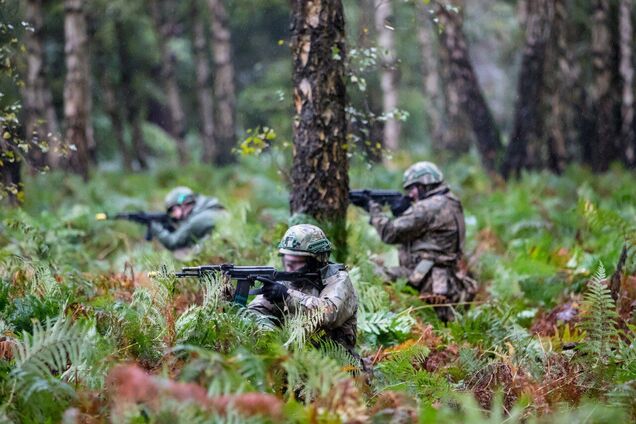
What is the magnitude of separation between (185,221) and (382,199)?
310cm

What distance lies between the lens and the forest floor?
13.8 feet

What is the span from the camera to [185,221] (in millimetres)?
10984

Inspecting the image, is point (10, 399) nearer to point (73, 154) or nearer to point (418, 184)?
point (418, 184)

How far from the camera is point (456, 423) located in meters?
3.97

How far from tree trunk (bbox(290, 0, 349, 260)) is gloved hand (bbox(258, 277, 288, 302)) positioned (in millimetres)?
2251

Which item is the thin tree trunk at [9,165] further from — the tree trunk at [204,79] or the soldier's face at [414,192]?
the tree trunk at [204,79]

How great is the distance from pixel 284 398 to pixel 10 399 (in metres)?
1.53

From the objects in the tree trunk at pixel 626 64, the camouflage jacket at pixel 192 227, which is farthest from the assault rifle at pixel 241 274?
the tree trunk at pixel 626 64

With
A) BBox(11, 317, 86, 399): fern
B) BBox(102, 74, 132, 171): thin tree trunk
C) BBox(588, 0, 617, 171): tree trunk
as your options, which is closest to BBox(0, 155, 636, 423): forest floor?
BBox(11, 317, 86, 399): fern

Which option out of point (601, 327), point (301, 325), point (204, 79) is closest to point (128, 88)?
point (204, 79)

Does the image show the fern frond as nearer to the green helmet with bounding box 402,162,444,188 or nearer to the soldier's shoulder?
the soldier's shoulder

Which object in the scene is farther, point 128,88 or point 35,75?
point 128,88

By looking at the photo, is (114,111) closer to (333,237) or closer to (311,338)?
(333,237)

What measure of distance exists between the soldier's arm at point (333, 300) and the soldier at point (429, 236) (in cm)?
278
